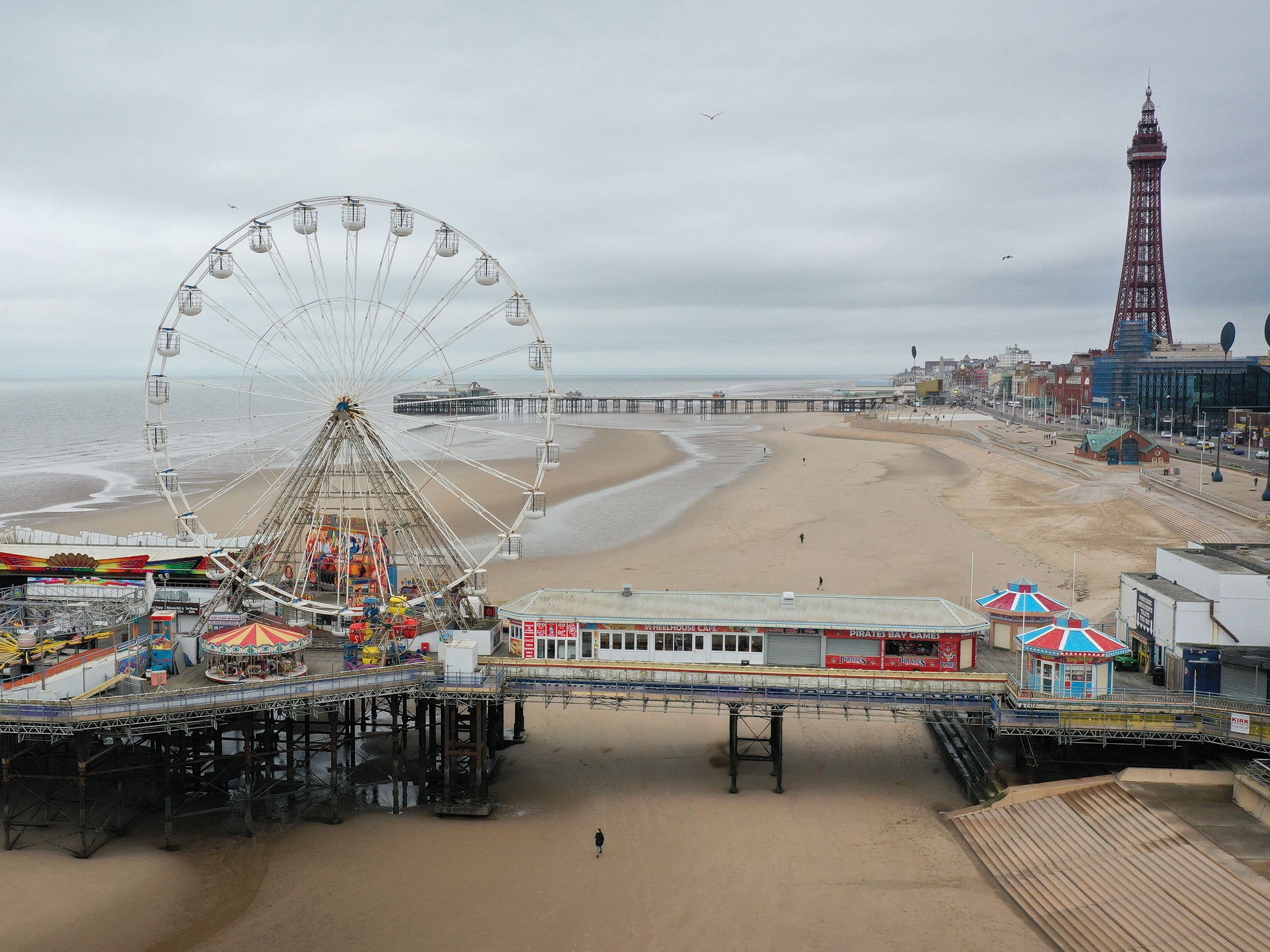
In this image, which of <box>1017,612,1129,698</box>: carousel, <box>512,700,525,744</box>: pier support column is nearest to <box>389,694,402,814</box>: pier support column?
<box>512,700,525,744</box>: pier support column

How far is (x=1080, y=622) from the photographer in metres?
26.6

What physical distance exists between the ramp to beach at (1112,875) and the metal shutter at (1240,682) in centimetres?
462

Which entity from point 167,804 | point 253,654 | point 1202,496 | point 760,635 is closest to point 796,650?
point 760,635

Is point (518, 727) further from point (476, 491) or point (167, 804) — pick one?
point (476, 491)

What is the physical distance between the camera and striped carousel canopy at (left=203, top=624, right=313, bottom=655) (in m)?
26.4

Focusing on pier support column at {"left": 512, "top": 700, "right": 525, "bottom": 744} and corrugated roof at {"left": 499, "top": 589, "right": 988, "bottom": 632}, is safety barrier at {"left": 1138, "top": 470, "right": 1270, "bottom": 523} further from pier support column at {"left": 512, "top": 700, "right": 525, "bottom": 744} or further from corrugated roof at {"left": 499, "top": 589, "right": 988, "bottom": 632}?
pier support column at {"left": 512, "top": 700, "right": 525, "bottom": 744}

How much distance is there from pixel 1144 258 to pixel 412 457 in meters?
132

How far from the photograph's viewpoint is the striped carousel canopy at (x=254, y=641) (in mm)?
26375

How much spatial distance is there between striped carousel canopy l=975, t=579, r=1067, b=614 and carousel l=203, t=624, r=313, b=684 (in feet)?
65.8

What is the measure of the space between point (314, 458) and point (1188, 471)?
6792 cm

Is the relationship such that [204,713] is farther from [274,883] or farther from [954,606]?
[954,606]

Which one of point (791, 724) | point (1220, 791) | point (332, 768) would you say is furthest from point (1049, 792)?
point (332, 768)

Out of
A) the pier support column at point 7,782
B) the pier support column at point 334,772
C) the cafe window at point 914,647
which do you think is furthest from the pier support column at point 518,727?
the pier support column at point 7,782

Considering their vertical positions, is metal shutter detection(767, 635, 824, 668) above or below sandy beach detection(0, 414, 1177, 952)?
above
